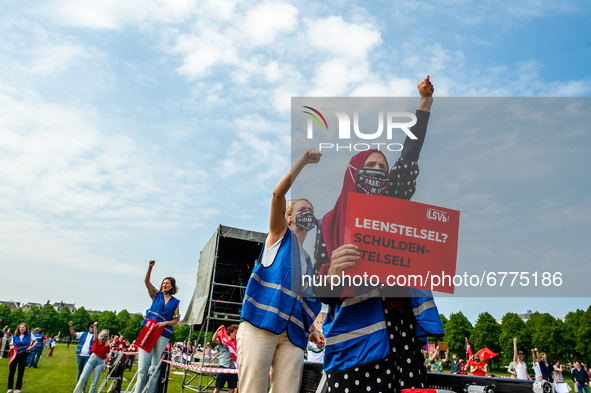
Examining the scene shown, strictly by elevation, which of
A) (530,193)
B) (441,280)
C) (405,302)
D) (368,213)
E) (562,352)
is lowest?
(562,352)

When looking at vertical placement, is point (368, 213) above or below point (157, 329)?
above

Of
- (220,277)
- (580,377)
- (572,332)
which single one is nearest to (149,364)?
(220,277)

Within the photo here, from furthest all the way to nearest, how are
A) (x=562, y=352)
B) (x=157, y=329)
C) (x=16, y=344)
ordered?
(x=562, y=352), (x=16, y=344), (x=157, y=329)

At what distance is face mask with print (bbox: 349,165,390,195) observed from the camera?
5.94 ft

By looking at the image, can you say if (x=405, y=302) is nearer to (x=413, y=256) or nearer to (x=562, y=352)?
(x=413, y=256)

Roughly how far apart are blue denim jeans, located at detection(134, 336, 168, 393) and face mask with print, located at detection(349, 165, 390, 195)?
15.9ft

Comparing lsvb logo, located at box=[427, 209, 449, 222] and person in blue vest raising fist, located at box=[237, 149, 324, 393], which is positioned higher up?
lsvb logo, located at box=[427, 209, 449, 222]

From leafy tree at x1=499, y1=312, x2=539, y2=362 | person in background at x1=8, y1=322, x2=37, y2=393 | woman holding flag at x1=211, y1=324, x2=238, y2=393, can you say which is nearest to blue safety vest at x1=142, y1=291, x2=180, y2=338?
woman holding flag at x1=211, y1=324, x2=238, y2=393

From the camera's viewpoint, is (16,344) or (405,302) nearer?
(405,302)

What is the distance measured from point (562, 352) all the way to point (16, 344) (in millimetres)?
61926

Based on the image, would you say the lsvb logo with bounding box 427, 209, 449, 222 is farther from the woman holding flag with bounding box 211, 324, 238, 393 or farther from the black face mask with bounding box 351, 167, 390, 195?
the woman holding flag with bounding box 211, 324, 238, 393

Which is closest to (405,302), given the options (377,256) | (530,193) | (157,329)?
(377,256)

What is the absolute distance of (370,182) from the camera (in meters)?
1.82

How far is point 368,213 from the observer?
A: 1698 mm
